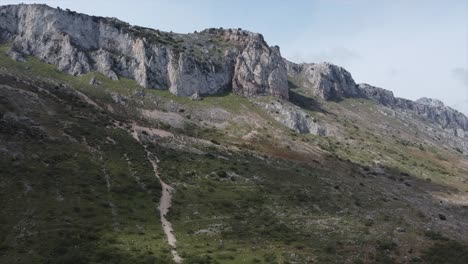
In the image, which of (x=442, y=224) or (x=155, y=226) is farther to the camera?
(x=442, y=224)

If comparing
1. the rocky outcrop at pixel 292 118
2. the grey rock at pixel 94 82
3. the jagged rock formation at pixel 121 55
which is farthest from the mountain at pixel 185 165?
the grey rock at pixel 94 82

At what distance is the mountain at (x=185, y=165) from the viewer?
53094 millimetres

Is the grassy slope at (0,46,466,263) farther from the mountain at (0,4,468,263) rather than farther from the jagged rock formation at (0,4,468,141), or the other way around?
the jagged rock formation at (0,4,468,141)

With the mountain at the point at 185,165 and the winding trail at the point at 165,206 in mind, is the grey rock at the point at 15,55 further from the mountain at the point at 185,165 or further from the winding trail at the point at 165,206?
the winding trail at the point at 165,206

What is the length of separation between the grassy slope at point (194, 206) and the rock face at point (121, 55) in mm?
38943

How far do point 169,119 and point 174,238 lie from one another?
274ft

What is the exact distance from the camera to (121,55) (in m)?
166

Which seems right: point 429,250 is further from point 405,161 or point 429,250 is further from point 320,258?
point 405,161

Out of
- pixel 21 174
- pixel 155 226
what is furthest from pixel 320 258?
pixel 21 174

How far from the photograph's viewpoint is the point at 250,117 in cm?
15675

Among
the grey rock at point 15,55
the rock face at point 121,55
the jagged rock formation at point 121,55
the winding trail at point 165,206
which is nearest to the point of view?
the winding trail at point 165,206

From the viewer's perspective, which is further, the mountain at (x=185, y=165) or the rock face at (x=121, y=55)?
the rock face at (x=121, y=55)

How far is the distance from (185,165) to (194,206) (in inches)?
991

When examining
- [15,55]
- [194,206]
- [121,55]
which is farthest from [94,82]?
[194,206]
